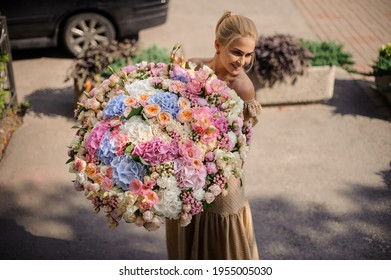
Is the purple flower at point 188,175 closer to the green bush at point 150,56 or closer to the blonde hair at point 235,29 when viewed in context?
the blonde hair at point 235,29

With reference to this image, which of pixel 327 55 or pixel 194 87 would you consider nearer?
pixel 194 87

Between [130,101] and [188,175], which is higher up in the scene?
[130,101]

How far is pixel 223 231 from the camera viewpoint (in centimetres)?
412

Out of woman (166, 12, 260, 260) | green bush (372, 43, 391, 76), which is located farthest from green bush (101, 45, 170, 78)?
woman (166, 12, 260, 260)

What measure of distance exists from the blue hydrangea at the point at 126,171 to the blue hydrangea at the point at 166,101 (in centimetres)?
38

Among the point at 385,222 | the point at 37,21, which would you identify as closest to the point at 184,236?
the point at 385,222

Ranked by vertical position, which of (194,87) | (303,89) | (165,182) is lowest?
(303,89)

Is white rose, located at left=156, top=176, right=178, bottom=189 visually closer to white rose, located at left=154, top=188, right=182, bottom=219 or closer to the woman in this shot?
white rose, located at left=154, top=188, right=182, bottom=219

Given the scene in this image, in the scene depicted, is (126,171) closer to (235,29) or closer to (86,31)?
(235,29)

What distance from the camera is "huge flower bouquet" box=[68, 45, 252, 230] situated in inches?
124

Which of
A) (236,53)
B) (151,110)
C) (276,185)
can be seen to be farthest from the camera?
(276,185)

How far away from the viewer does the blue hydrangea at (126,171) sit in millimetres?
3135

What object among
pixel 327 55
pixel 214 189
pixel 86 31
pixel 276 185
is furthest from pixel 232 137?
pixel 86 31

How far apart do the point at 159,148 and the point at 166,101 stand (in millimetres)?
355
